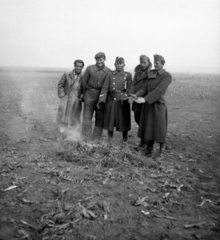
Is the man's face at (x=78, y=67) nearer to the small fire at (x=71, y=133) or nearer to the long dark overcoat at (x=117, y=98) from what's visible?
the long dark overcoat at (x=117, y=98)

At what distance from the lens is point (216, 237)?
10.3ft

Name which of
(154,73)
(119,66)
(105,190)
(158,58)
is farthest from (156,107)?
(105,190)

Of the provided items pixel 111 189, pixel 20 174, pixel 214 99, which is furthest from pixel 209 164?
pixel 214 99

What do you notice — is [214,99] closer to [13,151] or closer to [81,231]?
[13,151]

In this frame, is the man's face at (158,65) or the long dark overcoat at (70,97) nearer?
the man's face at (158,65)

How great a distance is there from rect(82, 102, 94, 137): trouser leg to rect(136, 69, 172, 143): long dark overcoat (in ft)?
5.63

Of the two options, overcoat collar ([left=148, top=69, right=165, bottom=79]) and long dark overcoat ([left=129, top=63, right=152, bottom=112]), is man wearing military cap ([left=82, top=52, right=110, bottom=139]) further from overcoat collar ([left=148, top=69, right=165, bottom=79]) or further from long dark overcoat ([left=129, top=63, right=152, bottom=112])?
overcoat collar ([left=148, top=69, right=165, bottom=79])

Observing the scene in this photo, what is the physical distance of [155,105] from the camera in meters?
5.80

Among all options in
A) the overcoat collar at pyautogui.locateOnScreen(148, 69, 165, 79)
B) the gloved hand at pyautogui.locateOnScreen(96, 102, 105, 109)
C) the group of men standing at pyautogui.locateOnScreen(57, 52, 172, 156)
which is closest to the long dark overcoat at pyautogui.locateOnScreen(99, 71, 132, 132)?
the group of men standing at pyautogui.locateOnScreen(57, 52, 172, 156)

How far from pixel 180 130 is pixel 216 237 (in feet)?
19.2

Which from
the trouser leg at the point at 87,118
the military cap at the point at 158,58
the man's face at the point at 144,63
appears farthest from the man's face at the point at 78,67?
the military cap at the point at 158,58

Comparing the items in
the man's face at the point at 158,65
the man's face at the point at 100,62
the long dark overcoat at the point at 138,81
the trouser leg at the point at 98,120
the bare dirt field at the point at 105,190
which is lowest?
the bare dirt field at the point at 105,190

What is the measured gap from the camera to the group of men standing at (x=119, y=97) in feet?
18.9

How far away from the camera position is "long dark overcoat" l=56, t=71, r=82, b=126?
23.7 ft
